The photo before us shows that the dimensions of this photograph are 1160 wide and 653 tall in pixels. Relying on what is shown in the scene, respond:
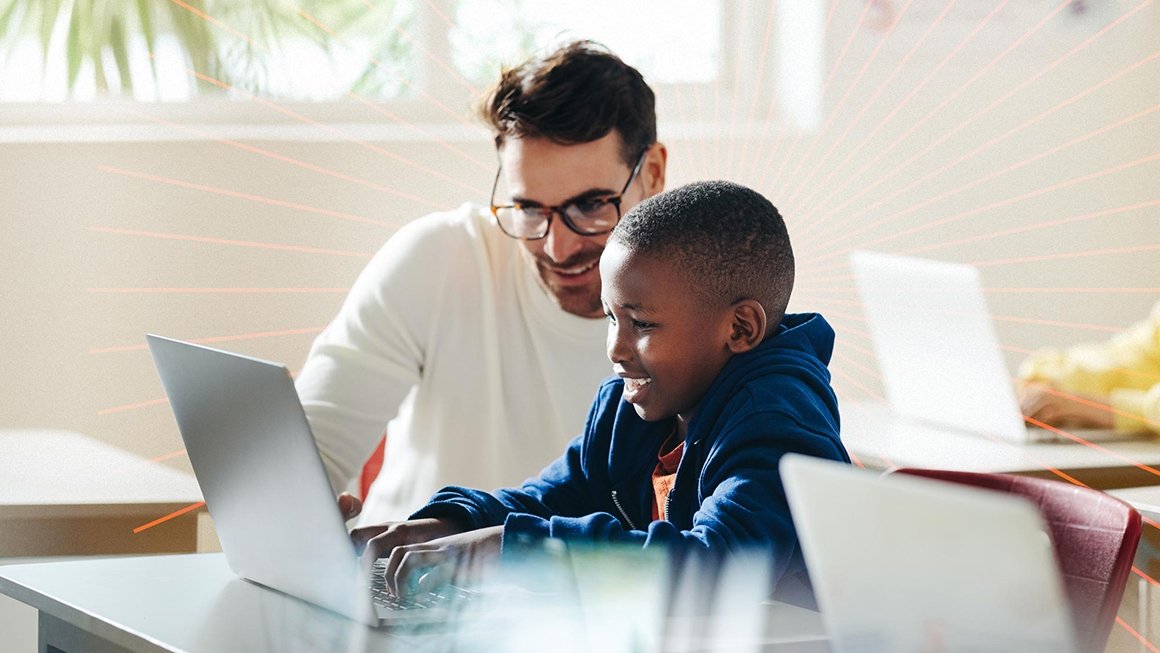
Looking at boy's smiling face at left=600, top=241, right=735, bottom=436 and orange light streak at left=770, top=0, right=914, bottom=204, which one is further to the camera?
orange light streak at left=770, top=0, right=914, bottom=204

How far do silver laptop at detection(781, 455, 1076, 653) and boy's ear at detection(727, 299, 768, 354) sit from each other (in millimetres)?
560

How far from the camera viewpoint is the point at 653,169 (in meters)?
1.96

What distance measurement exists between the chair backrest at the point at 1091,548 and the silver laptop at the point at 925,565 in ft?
2.14

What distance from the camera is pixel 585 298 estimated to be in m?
1.96

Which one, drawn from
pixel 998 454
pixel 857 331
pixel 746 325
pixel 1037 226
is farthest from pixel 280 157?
pixel 746 325

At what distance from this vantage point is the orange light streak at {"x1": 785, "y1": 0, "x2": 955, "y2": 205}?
3615 millimetres

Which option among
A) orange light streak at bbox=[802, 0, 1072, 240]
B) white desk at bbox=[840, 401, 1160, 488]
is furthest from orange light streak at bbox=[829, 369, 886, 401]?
white desk at bbox=[840, 401, 1160, 488]

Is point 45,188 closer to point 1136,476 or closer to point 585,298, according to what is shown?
point 585,298

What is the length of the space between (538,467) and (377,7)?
1.70 meters

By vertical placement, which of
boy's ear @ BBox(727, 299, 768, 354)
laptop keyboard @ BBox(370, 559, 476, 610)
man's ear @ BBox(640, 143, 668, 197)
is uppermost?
man's ear @ BBox(640, 143, 668, 197)

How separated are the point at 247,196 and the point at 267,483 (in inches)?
84.3

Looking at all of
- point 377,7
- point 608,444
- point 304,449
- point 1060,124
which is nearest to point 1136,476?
point 608,444

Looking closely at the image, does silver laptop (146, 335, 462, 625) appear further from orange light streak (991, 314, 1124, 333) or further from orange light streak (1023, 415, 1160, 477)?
orange light streak (991, 314, 1124, 333)

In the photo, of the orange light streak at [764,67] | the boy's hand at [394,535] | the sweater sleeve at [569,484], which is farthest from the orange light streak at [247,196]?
the boy's hand at [394,535]
